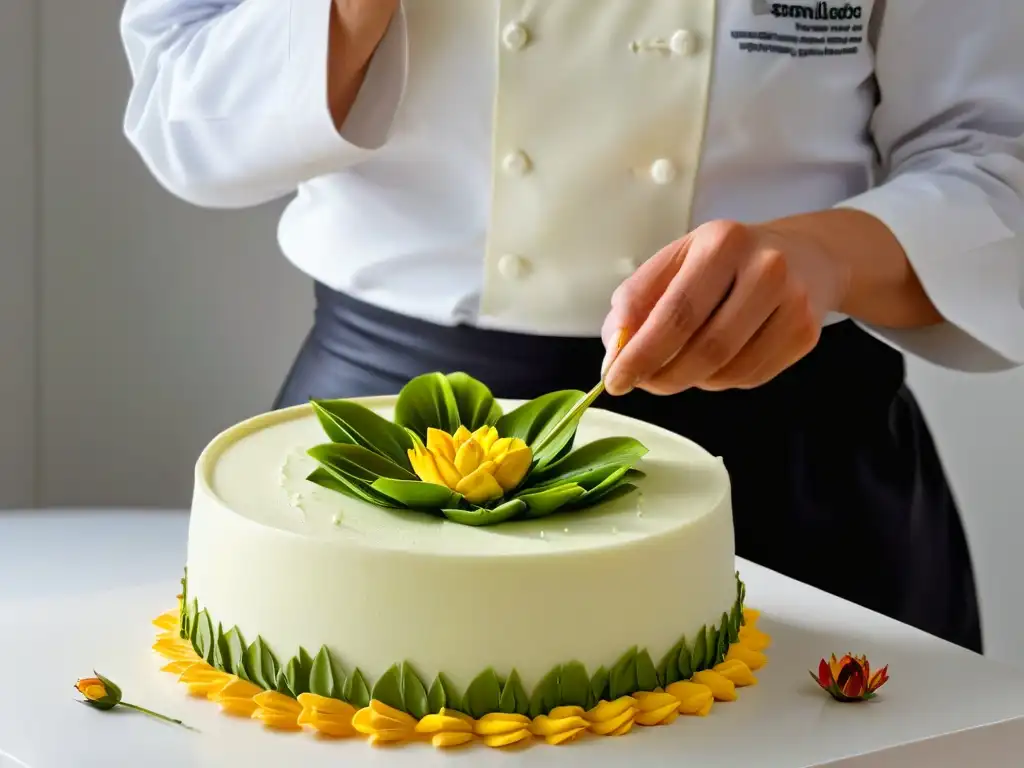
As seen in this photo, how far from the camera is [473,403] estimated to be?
83 cm

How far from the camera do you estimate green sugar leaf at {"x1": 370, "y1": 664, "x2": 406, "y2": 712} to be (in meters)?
0.66

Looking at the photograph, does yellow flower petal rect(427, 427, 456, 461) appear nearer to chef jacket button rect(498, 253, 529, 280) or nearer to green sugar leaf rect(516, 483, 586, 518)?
green sugar leaf rect(516, 483, 586, 518)

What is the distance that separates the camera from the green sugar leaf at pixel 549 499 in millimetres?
713

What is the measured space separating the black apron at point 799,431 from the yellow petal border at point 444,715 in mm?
298

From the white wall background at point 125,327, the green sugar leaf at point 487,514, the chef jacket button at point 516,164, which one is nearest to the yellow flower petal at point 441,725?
the green sugar leaf at point 487,514

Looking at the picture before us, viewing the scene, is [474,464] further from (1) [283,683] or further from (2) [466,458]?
(1) [283,683]

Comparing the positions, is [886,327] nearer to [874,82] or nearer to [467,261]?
[874,82]

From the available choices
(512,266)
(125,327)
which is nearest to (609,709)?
(512,266)

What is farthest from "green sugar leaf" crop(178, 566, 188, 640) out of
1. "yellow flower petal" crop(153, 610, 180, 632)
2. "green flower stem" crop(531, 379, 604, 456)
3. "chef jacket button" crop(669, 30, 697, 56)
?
"chef jacket button" crop(669, 30, 697, 56)

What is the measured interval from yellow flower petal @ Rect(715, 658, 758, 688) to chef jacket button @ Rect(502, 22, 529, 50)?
41 centimetres

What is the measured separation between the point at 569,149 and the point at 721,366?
0.23m

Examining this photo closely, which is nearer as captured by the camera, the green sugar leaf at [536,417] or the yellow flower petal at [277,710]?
the yellow flower petal at [277,710]

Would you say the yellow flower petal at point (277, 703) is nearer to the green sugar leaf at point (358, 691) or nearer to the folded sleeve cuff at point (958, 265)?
the green sugar leaf at point (358, 691)

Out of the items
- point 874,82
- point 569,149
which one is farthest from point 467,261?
point 874,82
